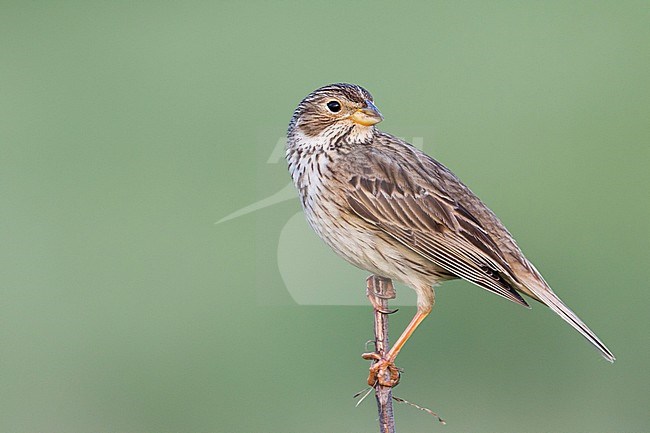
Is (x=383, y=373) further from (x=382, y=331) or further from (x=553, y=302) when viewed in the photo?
(x=553, y=302)

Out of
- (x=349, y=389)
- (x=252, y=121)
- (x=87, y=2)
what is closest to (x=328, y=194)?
(x=349, y=389)

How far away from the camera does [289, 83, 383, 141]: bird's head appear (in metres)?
6.09

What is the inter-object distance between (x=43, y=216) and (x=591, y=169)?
5639 mm

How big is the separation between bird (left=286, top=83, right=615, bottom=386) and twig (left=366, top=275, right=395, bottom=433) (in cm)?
7

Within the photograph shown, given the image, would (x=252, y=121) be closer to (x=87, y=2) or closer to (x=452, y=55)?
(x=452, y=55)

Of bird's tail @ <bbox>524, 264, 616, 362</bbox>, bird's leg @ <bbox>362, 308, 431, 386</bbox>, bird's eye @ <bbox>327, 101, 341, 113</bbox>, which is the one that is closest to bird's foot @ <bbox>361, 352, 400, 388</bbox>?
bird's leg @ <bbox>362, 308, 431, 386</bbox>

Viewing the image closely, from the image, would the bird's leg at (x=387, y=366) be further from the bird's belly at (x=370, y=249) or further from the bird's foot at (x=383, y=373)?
the bird's belly at (x=370, y=249)

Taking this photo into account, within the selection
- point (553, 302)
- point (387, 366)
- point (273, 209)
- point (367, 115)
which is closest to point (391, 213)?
point (367, 115)

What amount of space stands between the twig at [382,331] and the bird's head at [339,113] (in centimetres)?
79

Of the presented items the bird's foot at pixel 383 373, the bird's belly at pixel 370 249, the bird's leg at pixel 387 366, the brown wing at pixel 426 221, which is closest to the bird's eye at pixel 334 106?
the brown wing at pixel 426 221

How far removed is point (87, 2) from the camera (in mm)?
17203

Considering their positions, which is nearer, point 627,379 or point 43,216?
Answer: point 627,379

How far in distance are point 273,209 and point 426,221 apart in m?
2.58

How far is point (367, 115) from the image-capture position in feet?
19.9
